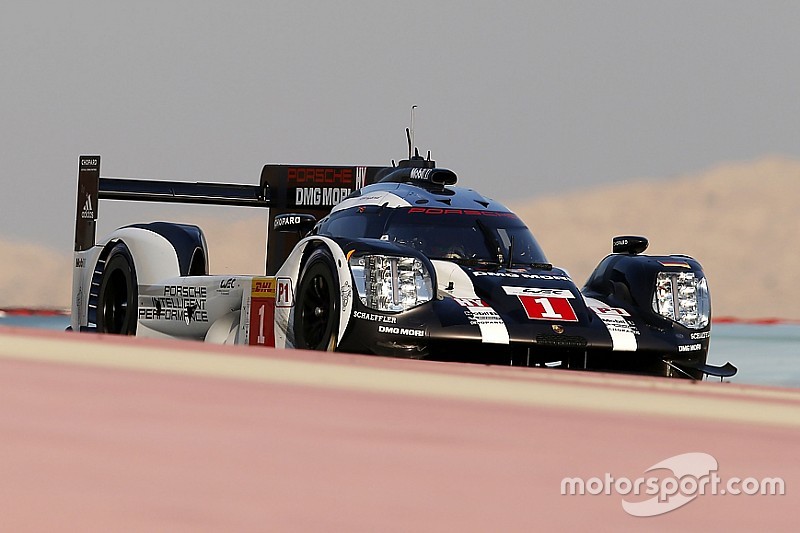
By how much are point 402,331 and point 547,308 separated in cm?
84

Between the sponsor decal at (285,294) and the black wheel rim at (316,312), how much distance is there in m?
0.14

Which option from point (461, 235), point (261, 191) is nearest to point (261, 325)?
point (461, 235)

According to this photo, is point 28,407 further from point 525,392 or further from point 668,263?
point 668,263

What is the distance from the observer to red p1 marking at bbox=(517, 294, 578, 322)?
6539 mm

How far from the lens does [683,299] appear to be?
713cm

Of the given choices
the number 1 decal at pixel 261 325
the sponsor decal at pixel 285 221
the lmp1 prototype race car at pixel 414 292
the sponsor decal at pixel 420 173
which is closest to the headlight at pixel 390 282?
the lmp1 prototype race car at pixel 414 292

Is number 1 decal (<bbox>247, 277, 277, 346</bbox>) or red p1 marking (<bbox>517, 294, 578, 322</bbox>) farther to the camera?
number 1 decal (<bbox>247, 277, 277, 346</bbox>)

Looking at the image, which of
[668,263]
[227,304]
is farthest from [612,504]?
[227,304]

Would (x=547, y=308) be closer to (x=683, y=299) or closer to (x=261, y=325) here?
(x=683, y=299)

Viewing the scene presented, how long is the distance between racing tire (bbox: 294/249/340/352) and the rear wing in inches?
98.6

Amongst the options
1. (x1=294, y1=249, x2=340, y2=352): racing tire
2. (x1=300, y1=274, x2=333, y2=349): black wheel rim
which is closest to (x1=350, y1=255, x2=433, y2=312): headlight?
(x1=294, y1=249, x2=340, y2=352): racing tire

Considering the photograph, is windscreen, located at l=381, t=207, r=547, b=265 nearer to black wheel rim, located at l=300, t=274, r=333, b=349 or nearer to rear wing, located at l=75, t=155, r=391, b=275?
black wheel rim, located at l=300, t=274, r=333, b=349

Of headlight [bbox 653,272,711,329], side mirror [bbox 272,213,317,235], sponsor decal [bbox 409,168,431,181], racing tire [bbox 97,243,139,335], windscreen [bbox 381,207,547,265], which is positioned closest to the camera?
headlight [bbox 653,272,711,329]

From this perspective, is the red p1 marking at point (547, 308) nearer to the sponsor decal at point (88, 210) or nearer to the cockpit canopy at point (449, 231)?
the cockpit canopy at point (449, 231)
